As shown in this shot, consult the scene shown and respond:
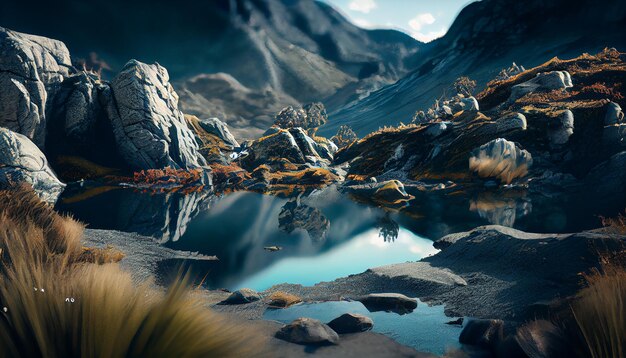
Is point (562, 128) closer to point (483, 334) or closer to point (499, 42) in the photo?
point (483, 334)

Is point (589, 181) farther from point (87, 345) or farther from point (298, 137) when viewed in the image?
point (298, 137)

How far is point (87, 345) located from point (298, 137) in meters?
51.7

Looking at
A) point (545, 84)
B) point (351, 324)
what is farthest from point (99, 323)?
point (545, 84)

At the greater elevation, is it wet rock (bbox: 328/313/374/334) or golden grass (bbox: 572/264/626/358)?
golden grass (bbox: 572/264/626/358)

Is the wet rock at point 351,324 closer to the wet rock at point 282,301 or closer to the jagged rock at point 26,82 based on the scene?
the wet rock at point 282,301

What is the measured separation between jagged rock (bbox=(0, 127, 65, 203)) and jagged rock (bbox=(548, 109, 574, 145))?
36.9m

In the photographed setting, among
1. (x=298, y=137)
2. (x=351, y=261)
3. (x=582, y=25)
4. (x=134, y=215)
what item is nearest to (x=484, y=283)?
(x=351, y=261)

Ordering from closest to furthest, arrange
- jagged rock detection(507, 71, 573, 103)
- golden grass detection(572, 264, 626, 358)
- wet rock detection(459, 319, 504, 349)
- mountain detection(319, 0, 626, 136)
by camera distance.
Answer: golden grass detection(572, 264, 626, 358) < wet rock detection(459, 319, 504, 349) < jagged rock detection(507, 71, 573, 103) < mountain detection(319, 0, 626, 136)

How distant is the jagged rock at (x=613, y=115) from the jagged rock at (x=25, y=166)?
3873cm

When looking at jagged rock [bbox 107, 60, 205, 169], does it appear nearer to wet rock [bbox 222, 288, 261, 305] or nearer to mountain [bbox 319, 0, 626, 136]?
wet rock [bbox 222, 288, 261, 305]

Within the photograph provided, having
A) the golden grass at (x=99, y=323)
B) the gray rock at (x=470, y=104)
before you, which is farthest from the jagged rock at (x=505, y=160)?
the golden grass at (x=99, y=323)

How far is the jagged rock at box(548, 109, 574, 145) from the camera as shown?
82.8 feet

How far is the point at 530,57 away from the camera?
118 meters

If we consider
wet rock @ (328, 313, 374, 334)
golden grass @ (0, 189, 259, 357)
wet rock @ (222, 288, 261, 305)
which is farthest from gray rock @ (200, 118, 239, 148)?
golden grass @ (0, 189, 259, 357)
